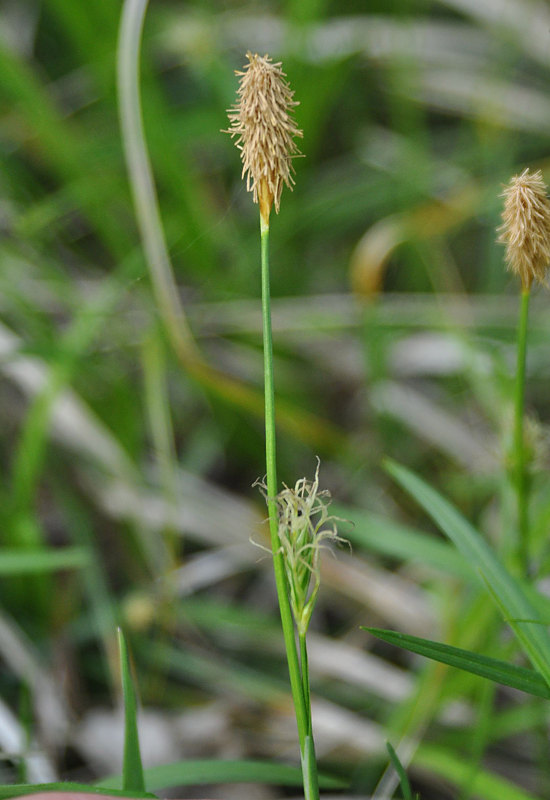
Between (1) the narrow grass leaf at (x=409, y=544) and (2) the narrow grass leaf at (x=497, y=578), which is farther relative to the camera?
(1) the narrow grass leaf at (x=409, y=544)

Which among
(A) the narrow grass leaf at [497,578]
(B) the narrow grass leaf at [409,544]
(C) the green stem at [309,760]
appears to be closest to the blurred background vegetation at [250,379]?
(B) the narrow grass leaf at [409,544]

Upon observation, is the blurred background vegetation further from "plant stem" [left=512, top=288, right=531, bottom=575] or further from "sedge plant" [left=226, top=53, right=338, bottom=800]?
"sedge plant" [left=226, top=53, right=338, bottom=800]

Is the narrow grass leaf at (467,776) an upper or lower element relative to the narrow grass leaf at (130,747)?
upper

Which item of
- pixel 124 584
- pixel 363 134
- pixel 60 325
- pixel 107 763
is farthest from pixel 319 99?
pixel 107 763

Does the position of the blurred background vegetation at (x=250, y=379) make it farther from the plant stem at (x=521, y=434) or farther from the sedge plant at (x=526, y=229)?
the sedge plant at (x=526, y=229)

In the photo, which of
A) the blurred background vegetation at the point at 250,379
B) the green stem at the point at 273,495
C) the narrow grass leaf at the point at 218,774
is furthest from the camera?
the blurred background vegetation at the point at 250,379

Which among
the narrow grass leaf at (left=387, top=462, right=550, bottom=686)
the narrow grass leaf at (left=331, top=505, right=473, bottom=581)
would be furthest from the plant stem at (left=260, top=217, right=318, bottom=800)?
the narrow grass leaf at (left=331, top=505, right=473, bottom=581)

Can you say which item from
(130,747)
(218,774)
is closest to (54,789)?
(130,747)
